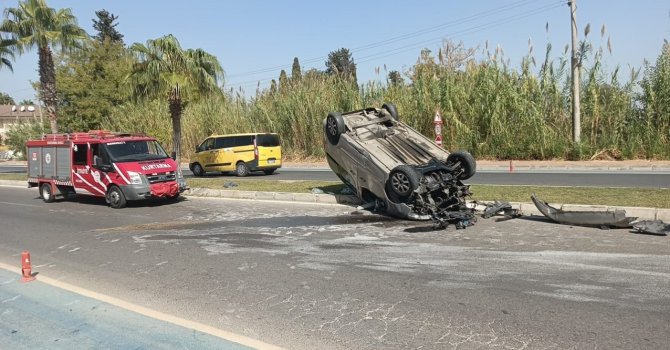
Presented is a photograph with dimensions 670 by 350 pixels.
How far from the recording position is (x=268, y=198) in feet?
45.0

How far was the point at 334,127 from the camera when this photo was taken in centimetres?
1131

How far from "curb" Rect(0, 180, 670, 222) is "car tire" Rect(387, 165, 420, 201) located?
223 cm

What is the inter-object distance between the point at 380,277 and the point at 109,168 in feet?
32.5

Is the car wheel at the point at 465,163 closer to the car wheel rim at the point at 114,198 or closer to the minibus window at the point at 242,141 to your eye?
the car wheel rim at the point at 114,198

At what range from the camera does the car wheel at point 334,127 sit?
11195mm

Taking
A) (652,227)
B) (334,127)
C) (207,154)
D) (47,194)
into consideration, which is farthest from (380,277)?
(207,154)

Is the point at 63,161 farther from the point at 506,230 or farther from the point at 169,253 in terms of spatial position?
the point at 506,230

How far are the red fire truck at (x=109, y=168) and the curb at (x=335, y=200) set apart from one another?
4.17 feet

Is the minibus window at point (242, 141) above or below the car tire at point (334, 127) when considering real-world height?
above

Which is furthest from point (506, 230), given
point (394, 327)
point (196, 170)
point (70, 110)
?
point (70, 110)

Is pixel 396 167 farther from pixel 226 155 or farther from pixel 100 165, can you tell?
pixel 226 155

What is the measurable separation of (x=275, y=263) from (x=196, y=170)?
61.6 ft

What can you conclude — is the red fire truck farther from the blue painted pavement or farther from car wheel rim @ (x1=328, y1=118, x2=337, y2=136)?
the blue painted pavement

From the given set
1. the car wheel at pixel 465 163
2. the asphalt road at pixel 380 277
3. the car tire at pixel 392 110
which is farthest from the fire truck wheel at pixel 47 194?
the car wheel at pixel 465 163
